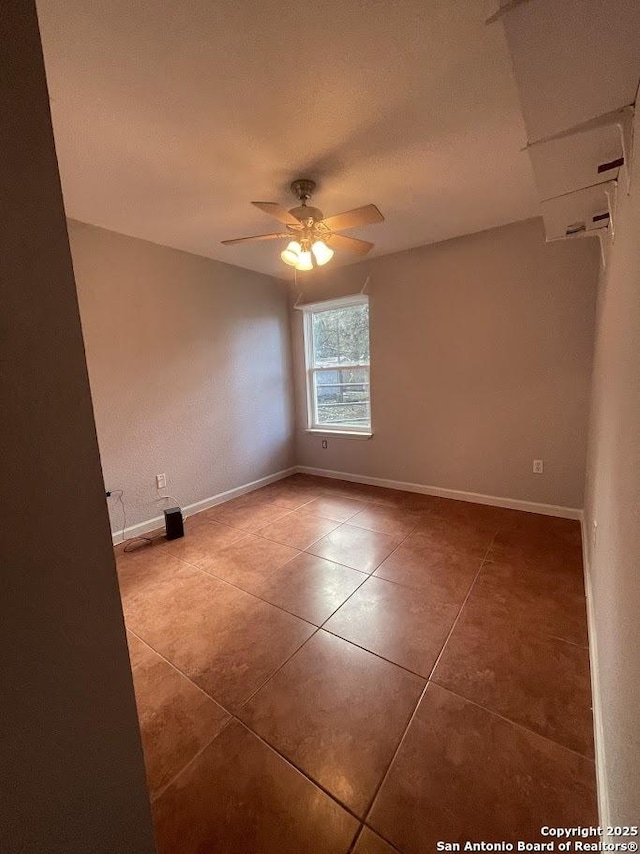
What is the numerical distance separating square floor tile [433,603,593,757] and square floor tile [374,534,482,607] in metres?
0.27

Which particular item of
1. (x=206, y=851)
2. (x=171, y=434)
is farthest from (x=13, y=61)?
(x=171, y=434)

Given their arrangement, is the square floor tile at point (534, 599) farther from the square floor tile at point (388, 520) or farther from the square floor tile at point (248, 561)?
the square floor tile at point (248, 561)

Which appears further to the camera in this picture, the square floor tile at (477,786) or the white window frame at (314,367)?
the white window frame at (314,367)

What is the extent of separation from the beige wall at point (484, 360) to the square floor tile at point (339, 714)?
2.19 m

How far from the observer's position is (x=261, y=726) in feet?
4.08

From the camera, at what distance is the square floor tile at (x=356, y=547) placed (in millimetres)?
2316

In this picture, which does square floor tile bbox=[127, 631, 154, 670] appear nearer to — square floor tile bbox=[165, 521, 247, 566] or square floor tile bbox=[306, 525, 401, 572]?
square floor tile bbox=[165, 521, 247, 566]

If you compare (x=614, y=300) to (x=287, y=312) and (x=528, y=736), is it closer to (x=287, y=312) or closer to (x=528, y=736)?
(x=528, y=736)

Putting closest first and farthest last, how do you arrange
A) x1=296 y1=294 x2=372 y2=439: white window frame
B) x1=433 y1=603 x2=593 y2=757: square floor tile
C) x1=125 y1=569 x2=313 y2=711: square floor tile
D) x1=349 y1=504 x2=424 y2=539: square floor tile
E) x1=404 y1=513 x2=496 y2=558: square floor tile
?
x1=433 y1=603 x2=593 y2=757: square floor tile, x1=125 y1=569 x2=313 y2=711: square floor tile, x1=404 y1=513 x2=496 y2=558: square floor tile, x1=349 y1=504 x2=424 y2=539: square floor tile, x1=296 y1=294 x2=372 y2=439: white window frame

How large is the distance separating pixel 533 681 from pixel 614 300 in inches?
63.2

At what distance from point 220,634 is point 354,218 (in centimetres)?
239

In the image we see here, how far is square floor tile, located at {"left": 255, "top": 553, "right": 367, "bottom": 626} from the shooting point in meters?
1.87

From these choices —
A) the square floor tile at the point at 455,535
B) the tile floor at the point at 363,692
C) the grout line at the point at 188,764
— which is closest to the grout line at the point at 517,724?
the tile floor at the point at 363,692

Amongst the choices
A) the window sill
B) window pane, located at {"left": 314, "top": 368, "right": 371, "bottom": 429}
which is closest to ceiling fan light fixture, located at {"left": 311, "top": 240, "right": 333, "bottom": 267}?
window pane, located at {"left": 314, "top": 368, "right": 371, "bottom": 429}
